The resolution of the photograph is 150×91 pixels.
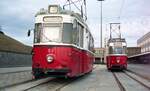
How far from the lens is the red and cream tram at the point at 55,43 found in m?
17.5

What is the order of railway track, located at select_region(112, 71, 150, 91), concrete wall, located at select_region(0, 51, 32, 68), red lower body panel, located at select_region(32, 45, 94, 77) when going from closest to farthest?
railway track, located at select_region(112, 71, 150, 91), red lower body panel, located at select_region(32, 45, 94, 77), concrete wall, located at select_region(0, 51, 32, 68)

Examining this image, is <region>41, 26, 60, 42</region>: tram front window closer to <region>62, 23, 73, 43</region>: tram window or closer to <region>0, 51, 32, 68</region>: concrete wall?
<region>62, 23, 73, 43</region>: tram window

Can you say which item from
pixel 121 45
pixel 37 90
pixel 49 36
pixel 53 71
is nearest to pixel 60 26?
pixel 49 36

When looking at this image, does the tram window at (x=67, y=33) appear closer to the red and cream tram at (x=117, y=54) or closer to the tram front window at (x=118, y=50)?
the red and cream tram at (x=117, y=54)

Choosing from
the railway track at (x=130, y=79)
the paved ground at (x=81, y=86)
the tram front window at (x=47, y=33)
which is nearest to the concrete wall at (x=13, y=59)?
the railway track at (x=130, y=79)

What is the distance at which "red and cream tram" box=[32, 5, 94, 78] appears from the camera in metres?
17.5

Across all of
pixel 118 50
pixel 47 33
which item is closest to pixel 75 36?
pixel 47 33

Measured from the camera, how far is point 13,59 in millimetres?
48000

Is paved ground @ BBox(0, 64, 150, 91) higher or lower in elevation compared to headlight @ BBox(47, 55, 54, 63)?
lower

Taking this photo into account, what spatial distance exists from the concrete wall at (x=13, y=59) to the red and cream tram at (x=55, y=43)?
24.4 m

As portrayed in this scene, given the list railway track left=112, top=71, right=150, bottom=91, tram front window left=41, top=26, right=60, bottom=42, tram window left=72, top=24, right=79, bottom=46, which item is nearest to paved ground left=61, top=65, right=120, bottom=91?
railway track left=112, top=71, right=150, bottom=91

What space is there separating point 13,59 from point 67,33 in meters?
31.2

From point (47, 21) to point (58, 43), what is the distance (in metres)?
1.35

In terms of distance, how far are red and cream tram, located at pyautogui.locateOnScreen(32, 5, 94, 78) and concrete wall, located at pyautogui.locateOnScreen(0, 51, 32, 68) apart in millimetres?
24358
